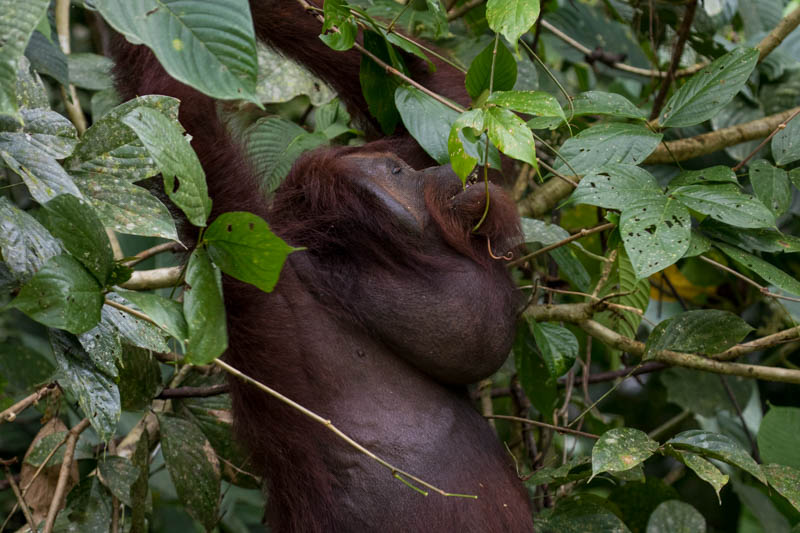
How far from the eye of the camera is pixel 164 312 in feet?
4.50

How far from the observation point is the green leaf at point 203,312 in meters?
1.30

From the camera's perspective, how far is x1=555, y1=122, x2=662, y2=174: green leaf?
2.04 metres

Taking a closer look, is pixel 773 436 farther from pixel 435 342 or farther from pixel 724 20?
pixel 724 20

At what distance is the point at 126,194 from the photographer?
158 cm

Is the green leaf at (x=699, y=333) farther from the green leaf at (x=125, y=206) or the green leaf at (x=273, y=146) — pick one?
the green leaf at (x=125, y=206)

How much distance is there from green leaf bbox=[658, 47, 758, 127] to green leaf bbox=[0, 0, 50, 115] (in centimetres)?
151

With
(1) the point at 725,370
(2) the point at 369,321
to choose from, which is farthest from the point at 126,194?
(1) the point at 725,370

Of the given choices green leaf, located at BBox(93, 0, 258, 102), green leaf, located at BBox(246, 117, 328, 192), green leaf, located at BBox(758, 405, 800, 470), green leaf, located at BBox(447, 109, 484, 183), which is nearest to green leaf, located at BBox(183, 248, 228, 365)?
green leaf, located at BBox(93, 0, 258, 102)

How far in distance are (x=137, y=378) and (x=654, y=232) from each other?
135cm

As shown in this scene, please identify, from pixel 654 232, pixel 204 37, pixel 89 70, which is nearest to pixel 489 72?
pixel 654 232

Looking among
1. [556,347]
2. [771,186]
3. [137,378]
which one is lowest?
[137,378]

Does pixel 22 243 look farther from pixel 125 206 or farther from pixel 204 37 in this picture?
pixel 204 37

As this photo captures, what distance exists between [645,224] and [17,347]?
2.33 metres

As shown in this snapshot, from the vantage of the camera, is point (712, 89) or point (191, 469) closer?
point (712, 89)
